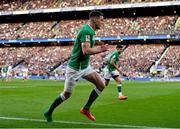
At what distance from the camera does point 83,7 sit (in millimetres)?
71000

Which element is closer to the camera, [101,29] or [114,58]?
[114,58]

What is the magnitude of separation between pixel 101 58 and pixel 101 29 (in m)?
5.53

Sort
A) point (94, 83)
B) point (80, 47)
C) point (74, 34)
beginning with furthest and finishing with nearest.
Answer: point (74, 34) → point (94, 83) → point (80, 47)

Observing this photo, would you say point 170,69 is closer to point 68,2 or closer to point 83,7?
point 83,7

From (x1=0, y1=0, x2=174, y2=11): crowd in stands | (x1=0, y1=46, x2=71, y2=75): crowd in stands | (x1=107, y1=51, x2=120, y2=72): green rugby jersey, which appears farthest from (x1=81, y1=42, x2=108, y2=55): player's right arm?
(x1=0, y1=0, x2=174, y2=11): crowd in stands

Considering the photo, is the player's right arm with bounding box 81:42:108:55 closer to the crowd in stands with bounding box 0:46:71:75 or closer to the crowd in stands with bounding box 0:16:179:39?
the crowd in stands with bounding box 0:16:179:39

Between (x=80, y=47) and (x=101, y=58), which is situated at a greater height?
(x=80, y=47)

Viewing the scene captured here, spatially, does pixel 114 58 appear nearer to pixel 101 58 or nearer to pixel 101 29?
pixel 101 58

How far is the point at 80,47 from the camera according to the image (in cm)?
1161

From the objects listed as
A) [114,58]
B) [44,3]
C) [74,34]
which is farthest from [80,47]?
[44,3]

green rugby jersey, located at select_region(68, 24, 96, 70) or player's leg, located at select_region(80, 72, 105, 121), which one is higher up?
green rugby jersey, located at select_region(68, 24, 96, 70)

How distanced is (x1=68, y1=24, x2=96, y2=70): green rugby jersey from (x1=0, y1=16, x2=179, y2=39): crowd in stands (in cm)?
5105

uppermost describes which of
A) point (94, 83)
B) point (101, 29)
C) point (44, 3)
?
point (94, 83)

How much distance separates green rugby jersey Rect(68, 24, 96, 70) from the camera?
1141 cm
